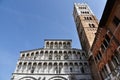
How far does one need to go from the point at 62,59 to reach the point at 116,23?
9.96 m

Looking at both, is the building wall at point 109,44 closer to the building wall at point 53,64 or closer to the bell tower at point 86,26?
the building wall at point 53,64

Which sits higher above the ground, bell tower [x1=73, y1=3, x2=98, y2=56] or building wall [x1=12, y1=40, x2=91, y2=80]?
bell tower [x1=73, y1=3, x2=98, y2=56]

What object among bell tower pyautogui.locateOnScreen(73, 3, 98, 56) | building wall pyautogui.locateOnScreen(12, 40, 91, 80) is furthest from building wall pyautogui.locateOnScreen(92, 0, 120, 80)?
bell tower pyautogui.locateOnScreen(73, 3, 98, 56)

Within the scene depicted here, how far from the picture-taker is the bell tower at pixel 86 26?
76.3 ft

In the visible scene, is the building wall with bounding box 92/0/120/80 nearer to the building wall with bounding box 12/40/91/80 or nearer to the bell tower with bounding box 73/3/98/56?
the building wall with bounding box 12/40/91/80

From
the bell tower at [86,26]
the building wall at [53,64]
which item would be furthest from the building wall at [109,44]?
the bell tower at [86,26]

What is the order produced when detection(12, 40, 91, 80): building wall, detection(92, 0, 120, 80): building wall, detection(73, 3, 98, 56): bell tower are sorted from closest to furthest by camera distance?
detection(92, 0, 120, 80): building wall → detection(12, 40, 91, 80): building wall → detection(73, 3, 98, 56): bell tower

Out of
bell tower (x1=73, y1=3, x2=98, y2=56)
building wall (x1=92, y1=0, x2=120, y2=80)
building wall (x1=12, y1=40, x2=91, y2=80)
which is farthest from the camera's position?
bell tower (x1=73, y1=3, x2=98, y2=56)

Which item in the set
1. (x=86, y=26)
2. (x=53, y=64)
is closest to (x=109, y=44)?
(x=53, y=64)

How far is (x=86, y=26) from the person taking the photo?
26.6 metres

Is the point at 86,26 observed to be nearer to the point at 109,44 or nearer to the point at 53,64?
the point at 53,64

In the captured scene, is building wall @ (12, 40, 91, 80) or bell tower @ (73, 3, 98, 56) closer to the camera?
building wall @ (12, 40, 91, 80)

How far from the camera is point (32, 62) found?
20.4 metres

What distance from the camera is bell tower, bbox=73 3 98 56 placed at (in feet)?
76.3
